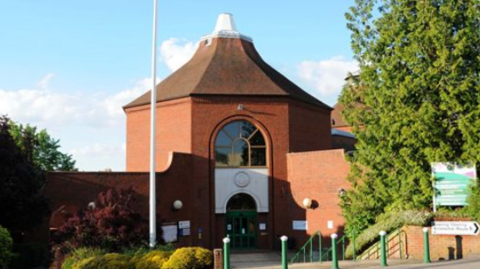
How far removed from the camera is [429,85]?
1973 cm

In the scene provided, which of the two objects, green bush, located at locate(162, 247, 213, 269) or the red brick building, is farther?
the red brick building

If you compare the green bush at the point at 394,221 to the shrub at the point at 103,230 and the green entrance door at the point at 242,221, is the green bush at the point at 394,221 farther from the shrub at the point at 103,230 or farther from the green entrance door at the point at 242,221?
the green entrance door at the point at 242,221

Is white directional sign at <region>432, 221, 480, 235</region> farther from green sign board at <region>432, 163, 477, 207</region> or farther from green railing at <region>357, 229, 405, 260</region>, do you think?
green sign board at <region>432, 163, 477, 207</region>

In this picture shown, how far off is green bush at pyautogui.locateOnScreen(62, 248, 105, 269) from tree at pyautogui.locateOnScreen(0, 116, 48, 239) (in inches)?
216

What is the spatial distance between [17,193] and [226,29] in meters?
17.7

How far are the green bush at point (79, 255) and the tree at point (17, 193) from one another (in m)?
5.48

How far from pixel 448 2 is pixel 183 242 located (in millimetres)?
16747

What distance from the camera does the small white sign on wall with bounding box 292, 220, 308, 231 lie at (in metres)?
29.3

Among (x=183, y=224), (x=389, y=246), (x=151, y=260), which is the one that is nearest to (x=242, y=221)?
(x=183, y=224)

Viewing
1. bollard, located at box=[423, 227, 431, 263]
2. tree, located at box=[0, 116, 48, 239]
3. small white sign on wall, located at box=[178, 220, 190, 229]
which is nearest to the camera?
bollard, located at box=[423, 227, 431, 263]

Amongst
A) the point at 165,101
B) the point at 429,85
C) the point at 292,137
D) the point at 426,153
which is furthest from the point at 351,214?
the point at 165,101

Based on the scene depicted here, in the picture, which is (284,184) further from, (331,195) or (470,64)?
(470,64)

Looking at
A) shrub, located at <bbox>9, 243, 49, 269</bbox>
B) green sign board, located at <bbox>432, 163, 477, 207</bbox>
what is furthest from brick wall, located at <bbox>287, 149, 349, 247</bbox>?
shrub, located at <bbox>9, 243, 49, 269</bbox>

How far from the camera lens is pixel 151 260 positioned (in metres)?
16.0
